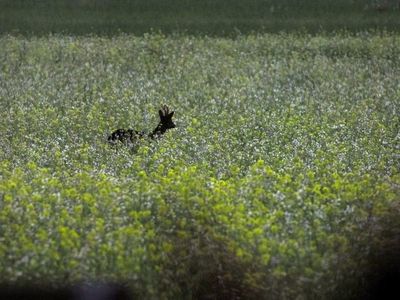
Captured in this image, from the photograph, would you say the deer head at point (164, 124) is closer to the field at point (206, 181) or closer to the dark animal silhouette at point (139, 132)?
the dark animal silhouette at point (139, 132)

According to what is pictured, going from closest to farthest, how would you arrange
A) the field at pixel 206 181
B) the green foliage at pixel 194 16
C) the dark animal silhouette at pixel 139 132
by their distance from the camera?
1. the field at pixel 206 181
2. the dark animal silhouette at pixel 139 132
3. the green foliage at pixel 194 16

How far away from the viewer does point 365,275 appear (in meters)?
8.56

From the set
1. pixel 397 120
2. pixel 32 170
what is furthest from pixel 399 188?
pixel 397 120

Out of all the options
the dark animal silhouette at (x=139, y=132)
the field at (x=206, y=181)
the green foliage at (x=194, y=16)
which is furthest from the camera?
the green foliage at (x=194, y=16)

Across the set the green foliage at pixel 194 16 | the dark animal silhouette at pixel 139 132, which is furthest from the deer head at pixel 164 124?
the green foliage at pixel 194 16

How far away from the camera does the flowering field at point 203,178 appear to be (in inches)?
308

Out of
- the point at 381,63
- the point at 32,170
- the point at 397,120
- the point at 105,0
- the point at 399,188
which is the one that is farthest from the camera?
the point at 105,0

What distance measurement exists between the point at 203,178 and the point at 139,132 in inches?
174

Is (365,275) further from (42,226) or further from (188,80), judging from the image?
(188,80)

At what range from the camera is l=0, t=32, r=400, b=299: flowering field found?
782 centimetres

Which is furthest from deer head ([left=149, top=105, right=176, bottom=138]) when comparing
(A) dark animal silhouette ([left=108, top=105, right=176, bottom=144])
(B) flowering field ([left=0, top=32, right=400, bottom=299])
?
(B) flowering field ([left=0, top=32, right=400, bottom=299])

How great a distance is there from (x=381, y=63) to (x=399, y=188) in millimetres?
13892

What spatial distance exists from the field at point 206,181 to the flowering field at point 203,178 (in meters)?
0.02

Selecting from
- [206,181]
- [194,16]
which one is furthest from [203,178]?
[194,16]
